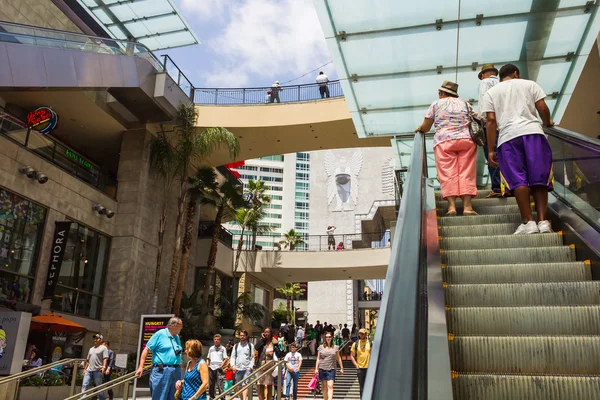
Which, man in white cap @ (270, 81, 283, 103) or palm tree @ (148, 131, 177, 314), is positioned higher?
man in white cap @ (270, 81, 283, 103)

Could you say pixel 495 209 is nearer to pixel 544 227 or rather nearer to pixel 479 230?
pixel 479 230

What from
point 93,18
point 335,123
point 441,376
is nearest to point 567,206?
point 441,376

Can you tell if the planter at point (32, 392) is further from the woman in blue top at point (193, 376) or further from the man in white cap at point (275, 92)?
the man in white cap at point (275, 92)

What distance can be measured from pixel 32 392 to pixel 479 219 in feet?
36.0

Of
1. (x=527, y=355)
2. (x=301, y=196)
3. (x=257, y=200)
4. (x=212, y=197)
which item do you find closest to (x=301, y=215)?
(x=301, y=196)

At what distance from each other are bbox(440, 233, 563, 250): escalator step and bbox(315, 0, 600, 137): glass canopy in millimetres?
5064

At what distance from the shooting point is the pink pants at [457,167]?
6.32 meters

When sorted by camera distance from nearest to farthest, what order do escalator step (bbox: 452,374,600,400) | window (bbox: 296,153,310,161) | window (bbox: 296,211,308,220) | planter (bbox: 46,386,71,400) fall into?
escalator step (bbox: 452,374,600,400)
planter (bbox: 46,386,71,400)
window (bbox: 296,211,308,220)
window (bbox: 296,153,310,161)

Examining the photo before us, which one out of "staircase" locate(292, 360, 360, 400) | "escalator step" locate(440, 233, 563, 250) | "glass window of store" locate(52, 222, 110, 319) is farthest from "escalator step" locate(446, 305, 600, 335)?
"glass window of store" locate(52, 222, 110, 319)

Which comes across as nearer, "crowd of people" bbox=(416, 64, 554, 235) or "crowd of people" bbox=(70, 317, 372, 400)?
"crowd of people" bbox=(416, 64, 554, 235)

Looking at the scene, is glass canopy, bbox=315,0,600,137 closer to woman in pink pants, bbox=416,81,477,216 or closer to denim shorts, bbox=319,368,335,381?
→ woman in pink pants, bbox=416,81,477,216

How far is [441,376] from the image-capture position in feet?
7.27

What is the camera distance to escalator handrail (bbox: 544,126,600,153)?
4.46 meters

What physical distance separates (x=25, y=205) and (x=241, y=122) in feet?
27.2
